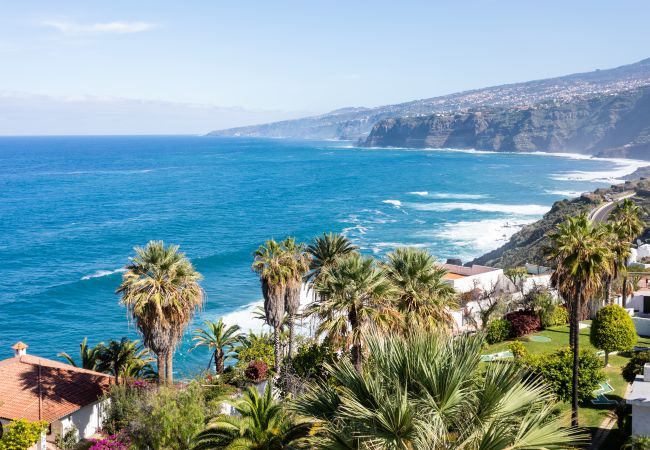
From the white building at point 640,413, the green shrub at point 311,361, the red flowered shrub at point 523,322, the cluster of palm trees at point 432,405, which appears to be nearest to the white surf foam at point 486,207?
the red flowered shrub at point 523,322

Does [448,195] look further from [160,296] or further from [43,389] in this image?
[43,389]

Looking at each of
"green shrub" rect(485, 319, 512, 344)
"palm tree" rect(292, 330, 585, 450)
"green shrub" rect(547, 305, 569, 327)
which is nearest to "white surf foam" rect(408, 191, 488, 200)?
"green shrub" rect(547, 305, 569, 327)

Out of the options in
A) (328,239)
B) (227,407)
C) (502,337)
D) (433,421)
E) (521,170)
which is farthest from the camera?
(521,170)

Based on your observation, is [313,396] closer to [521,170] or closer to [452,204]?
[452,204]

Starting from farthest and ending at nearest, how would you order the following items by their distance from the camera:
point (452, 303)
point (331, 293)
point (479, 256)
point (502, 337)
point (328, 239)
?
point (479, 256)
point (502, 337)
point (328, 239)
point (452, 303)
point (331, 293)

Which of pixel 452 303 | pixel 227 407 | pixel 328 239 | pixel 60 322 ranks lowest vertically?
pixel 60 322

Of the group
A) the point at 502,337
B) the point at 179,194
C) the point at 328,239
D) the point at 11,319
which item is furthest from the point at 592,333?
the point at 179,194

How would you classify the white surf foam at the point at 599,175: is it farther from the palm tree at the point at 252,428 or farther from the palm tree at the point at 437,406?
the palm tree at the point at 437,406

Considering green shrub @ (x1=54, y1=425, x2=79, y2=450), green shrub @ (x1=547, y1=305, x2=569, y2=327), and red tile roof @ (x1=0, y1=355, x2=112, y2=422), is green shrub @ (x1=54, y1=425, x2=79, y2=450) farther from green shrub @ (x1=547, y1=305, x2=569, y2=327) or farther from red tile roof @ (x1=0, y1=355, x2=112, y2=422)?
green shrub @ (x1=547, y1=305, x2=569, y2=327)
